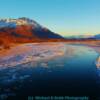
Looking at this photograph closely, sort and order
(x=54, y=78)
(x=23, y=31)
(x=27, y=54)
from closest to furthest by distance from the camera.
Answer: (x=54, y=78) → (x=27, y=54) → (x=23, y=31)

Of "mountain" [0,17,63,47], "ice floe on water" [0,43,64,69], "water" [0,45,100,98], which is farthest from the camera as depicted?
"mountain" [0,17,63,47]

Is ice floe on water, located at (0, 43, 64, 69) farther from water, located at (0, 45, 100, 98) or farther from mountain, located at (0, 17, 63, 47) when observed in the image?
mountain, located at (0, 17, 63, 47)

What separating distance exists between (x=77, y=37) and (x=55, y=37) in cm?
218

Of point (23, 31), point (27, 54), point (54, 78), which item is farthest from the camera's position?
point (23, 31)

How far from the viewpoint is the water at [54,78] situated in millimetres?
15992

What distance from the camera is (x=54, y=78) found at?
17406mm

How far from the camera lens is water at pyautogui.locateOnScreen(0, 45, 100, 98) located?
16.0 m

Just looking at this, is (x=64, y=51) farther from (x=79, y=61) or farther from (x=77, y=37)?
(x=77, y=37)

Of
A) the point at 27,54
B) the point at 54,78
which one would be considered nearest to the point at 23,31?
the point at 27,54

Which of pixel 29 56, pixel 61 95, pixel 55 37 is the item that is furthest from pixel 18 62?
pixel 55 37

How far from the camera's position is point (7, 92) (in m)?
15.9

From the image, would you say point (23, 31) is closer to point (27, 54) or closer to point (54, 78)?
point (27, 54)

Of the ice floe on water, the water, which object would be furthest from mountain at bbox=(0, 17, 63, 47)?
the water

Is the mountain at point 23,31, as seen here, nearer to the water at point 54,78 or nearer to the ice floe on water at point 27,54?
the ice floe on water at point 27,54
